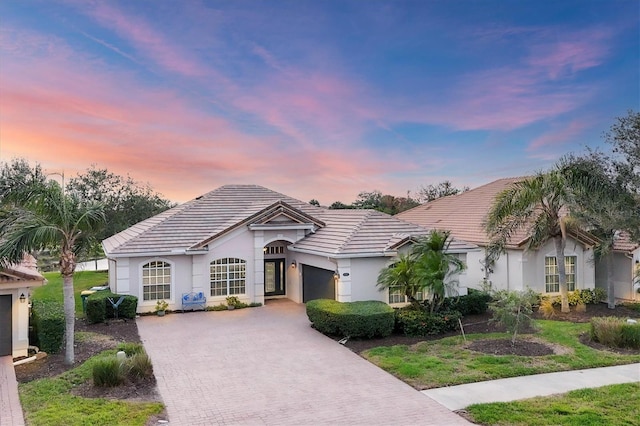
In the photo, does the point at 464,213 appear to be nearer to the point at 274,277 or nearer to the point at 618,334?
the point at 274,277

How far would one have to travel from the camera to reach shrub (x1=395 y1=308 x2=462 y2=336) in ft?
50.1

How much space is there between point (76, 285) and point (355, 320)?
20.9 meters

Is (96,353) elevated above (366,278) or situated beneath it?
situated beneath

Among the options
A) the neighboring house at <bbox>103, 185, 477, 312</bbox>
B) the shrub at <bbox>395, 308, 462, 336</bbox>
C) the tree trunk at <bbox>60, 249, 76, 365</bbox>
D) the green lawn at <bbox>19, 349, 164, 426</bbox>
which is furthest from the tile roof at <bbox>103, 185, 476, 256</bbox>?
the green lawn at <bbox>19, 349, 164, 426</bbox>

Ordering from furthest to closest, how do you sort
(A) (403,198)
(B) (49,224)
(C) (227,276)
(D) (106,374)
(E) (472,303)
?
(A) (403,198) → (C) (227,276) → (E) (472,303) → (B) (49,224) → (D) (106,374)

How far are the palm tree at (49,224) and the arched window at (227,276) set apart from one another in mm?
8591

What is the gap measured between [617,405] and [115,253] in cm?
1752

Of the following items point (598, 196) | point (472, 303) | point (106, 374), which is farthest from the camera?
point (472, 303)

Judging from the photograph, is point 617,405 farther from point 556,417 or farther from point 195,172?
point 195,172

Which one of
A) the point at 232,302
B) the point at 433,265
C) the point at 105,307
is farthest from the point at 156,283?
the point at 433,265

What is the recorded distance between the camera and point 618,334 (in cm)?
1345

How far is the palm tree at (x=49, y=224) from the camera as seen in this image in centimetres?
1118

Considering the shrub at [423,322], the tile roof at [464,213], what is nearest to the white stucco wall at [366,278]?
the shrub at [423,322]

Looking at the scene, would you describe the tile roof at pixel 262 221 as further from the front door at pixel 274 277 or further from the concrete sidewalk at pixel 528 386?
Result: the concrete sidewalk at pixel 528 386
